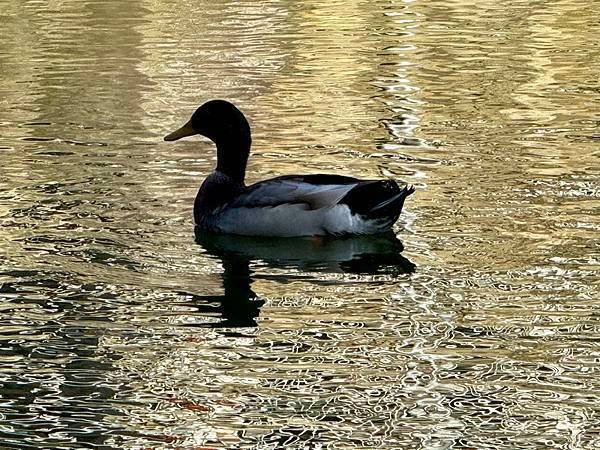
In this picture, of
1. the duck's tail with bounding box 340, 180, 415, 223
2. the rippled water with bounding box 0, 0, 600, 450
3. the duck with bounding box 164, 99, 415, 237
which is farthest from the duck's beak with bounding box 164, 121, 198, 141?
the duck's tail with bounding box 340, 180, 415, 223

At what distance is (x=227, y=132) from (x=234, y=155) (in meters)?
0.20

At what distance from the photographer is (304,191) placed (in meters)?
10.3

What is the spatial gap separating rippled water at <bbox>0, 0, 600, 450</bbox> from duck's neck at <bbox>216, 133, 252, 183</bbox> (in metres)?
0.43

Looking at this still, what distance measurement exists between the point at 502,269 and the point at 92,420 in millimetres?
3191

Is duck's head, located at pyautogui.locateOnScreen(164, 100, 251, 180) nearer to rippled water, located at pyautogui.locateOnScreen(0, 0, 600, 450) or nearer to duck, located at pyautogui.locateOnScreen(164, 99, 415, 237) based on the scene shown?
duck, located at pyautogui.locateOnScreen(164, 99, 415, 237)

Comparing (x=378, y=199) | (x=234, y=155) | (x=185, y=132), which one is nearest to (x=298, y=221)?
(x=378, y=199)

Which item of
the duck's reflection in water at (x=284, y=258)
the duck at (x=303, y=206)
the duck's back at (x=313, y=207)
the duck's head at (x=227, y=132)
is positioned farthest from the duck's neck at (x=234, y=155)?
the duck's reflection in water at (x=284, y=258)

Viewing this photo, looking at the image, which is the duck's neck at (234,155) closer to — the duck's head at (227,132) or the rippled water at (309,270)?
the duck's head at (227,132)

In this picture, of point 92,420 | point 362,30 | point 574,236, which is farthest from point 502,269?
point 362,30

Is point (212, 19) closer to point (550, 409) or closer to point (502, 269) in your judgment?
point (502, 269)

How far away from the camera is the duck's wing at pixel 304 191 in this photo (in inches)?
404

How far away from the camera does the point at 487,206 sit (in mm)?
10867

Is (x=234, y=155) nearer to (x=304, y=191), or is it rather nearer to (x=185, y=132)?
(x=185, y=132)

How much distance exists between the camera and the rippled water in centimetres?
709
